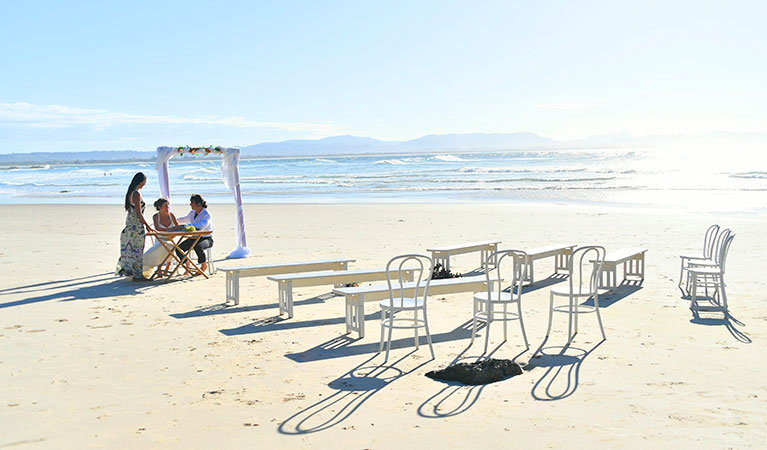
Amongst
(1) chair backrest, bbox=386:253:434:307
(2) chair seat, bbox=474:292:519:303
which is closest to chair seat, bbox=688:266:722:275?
(2) chair seat, bbox=474:292:519:303

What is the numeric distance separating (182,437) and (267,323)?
3006 mm

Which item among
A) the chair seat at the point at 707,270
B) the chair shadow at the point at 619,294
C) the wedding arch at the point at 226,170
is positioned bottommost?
the chair shadow at the point at 619,294

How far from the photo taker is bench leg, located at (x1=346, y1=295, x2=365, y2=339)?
6097 millimetres

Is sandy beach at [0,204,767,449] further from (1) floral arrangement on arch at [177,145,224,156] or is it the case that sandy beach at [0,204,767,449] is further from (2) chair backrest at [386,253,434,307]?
(1) floral arrangement on arch at [177,145,224,156]

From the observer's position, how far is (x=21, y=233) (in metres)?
15.3

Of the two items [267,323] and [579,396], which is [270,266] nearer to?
[267,323]

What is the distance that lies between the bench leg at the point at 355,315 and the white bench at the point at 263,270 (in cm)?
188

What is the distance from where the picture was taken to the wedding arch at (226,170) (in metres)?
11.1

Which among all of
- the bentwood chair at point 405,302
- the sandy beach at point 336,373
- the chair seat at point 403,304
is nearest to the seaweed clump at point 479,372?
the sandy beach at point 336,373

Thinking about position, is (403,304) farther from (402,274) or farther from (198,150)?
(198,150)

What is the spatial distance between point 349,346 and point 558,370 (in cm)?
187

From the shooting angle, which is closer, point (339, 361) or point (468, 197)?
point (339, 361)

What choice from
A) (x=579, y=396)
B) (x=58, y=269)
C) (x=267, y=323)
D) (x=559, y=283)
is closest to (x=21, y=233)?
(x=58, y=269)

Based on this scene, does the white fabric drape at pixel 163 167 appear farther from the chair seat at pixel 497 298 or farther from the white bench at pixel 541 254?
the chair seat at pixel 497 298
